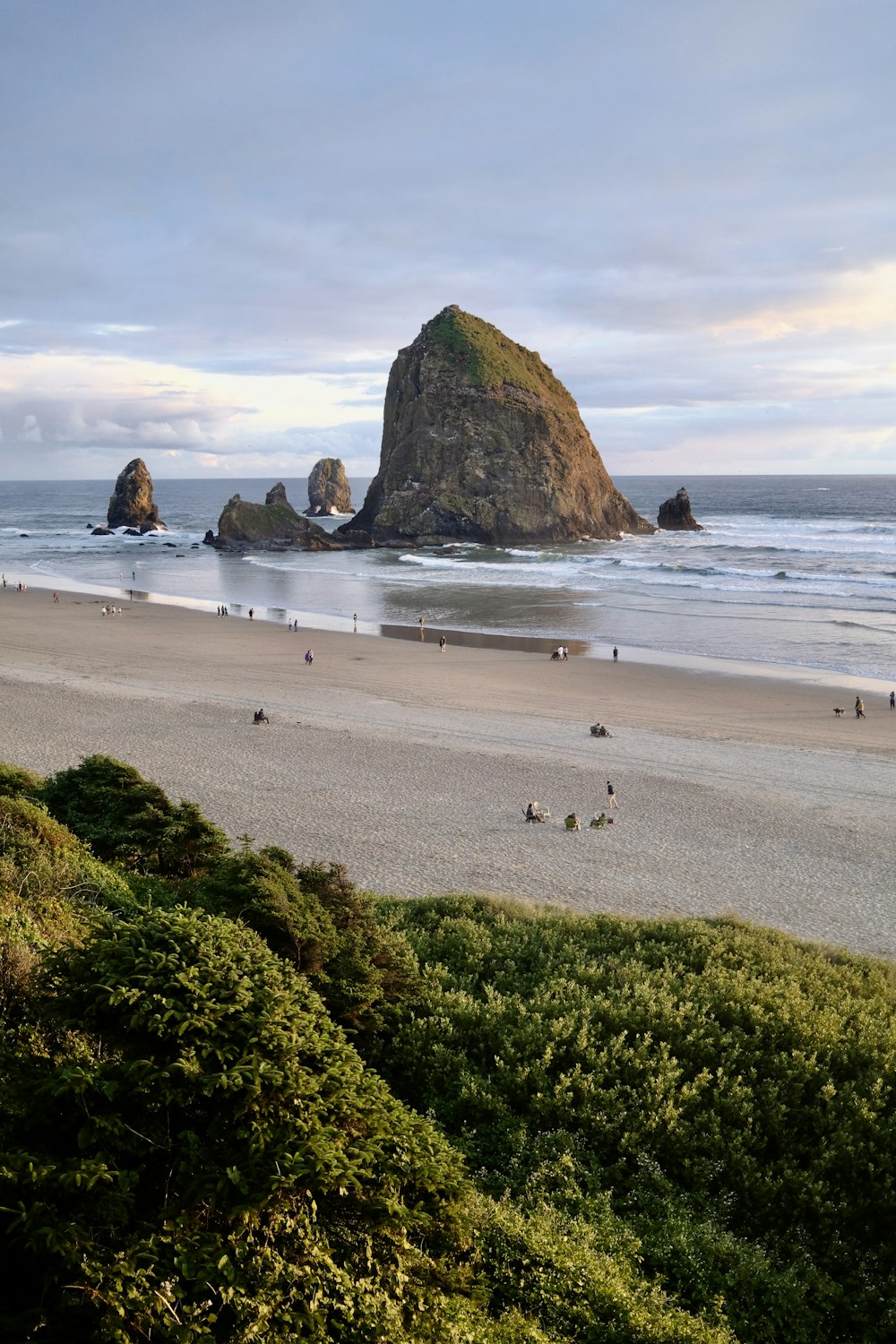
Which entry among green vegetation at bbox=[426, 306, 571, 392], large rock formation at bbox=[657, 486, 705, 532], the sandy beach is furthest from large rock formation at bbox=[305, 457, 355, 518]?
the sandy beach

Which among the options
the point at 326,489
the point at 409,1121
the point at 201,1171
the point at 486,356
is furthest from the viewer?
the point at 326,489

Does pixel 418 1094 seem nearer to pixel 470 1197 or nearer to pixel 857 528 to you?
pixel 470 1197

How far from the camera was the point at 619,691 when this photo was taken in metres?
35.0

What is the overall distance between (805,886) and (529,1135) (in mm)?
11157

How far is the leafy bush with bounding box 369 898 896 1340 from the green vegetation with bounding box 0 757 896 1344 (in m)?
0.03

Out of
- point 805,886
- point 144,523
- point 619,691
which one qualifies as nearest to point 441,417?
point 144,523

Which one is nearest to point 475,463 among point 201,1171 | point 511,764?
point 511,764

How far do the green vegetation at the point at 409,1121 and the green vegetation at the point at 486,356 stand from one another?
96441 mm

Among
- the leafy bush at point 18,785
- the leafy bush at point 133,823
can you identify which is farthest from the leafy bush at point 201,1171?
the leafy bush at point 18,785

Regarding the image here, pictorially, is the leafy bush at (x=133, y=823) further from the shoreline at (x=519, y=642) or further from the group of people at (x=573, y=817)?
the shoreline at (x=519, y=642)

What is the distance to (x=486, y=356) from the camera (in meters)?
103

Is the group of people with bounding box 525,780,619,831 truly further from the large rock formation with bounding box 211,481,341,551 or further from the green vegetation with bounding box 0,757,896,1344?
the large rock formation with bounding box 211,481,341,551

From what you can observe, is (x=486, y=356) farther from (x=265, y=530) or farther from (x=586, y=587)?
(x=586, y=587)

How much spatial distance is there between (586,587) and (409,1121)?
204ft
